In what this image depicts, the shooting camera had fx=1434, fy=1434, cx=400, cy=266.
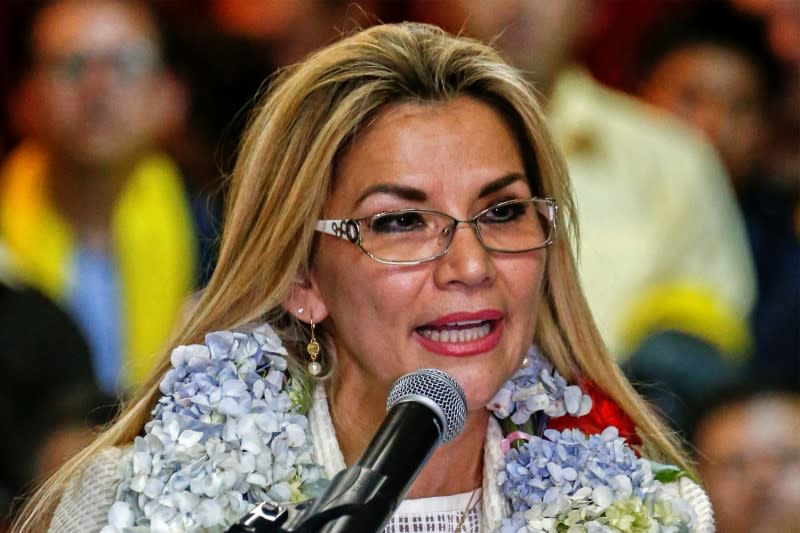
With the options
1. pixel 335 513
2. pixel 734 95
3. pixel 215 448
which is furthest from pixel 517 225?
pixel 734 95

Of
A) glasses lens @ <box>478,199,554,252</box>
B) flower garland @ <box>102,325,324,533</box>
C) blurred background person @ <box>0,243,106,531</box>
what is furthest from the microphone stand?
blurred background person @ <box>0,243,106,531</box>

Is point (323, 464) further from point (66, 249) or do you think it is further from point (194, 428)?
point (66, 249)

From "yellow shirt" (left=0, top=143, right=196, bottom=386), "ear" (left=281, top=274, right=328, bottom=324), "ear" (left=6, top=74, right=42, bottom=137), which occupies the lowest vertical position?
"yellow shirt" (left=0, top=143, right=196, bottom=386)

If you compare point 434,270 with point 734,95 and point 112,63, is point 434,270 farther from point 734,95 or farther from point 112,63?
point 734,95

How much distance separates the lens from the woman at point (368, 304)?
2.56 m

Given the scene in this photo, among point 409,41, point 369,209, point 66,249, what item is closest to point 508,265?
point 369,209

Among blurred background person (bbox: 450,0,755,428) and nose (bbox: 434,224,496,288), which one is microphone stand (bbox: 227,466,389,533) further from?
blurred background person (bbox: 450,0,755,428)

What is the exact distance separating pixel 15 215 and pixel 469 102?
2.42 m

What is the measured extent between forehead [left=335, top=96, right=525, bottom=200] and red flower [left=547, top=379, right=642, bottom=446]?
489 millimetres

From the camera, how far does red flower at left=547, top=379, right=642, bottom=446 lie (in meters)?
2.82

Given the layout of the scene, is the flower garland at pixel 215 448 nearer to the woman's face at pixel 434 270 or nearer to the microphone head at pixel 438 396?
the woman's face at pixel 434 270

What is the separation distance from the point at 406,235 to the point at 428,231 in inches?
1.7

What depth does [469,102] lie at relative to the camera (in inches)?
110

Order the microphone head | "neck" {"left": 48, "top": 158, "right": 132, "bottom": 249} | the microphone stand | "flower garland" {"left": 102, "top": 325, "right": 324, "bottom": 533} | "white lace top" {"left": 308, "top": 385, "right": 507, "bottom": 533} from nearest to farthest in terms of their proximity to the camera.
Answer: the microphone stand, the microphone head, "flower garland" {"left": 102, "top": 325, "right": 324, "bottom": 533}, "white lace top" {"left": 308, "top": 385, "right": 507, "bottom": 533}, "neck" {"left": 48, "top": 158, "right": 132, "bottom": 249}
